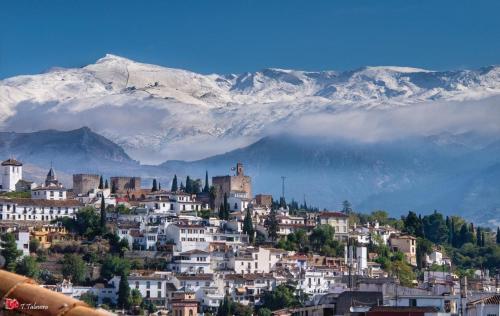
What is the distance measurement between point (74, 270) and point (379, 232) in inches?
1420

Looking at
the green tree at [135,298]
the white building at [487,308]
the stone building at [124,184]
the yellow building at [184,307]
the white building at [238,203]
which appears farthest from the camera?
the stone building at [124,184]

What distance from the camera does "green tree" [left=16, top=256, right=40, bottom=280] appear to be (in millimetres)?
78375

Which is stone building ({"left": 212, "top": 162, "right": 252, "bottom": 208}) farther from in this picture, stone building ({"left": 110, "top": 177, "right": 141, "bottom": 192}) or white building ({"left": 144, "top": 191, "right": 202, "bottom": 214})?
white building ({"left": 144, "top": 191, "right": 202, "bottom": 214})

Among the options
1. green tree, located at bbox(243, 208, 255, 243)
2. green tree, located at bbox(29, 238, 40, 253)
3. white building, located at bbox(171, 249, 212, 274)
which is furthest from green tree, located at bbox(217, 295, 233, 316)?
green tree, located at bbox(243, 208, 255, 243)

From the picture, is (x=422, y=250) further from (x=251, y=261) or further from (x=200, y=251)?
(x=200, y=251)

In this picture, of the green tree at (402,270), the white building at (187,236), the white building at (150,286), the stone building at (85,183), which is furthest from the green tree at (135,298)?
the stone building at (85,183)

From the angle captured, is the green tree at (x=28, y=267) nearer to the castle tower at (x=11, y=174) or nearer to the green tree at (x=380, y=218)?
the castle tower at (x=11, y=174)

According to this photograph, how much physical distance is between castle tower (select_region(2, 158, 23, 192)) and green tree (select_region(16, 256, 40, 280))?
111ft

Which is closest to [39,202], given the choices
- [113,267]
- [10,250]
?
[113,267]

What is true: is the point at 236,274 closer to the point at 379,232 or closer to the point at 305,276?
the point at 305,276

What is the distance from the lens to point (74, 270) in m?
82.2

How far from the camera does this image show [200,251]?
92312 mm

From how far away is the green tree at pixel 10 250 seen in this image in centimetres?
7981

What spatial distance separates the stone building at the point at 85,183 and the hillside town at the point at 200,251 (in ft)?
0.42
